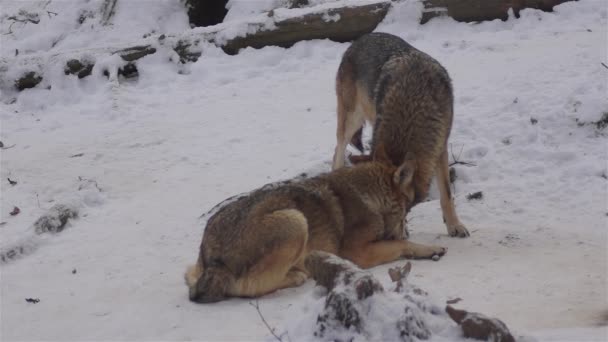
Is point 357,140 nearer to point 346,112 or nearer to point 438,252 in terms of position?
point 346,112

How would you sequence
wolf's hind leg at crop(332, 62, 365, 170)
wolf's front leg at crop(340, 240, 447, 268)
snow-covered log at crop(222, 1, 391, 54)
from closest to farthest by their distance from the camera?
wolf's front leg at crop(340, 240, 447, 268)
wolf's hind leg at crop(332, 62, 365, 170)
snow-covered log at crop(222, 1, 391, 54)

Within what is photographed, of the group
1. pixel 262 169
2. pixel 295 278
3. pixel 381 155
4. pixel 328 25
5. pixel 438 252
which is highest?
pixel 381 155

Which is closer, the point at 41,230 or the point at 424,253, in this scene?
the point at 424,253

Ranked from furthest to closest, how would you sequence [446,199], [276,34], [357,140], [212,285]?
[276,34] < [357,140] < [446,199] < [212,285]

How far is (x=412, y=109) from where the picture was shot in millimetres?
5883

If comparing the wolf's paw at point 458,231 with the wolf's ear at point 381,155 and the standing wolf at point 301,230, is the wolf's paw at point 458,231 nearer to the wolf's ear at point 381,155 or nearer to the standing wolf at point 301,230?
the standing wolf at point 301,230

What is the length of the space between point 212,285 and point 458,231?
2474 millimetres

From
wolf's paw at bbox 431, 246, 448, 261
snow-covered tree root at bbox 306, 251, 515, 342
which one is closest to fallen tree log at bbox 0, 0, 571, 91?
wolf's paw at bbox 431, 246, 448, 261

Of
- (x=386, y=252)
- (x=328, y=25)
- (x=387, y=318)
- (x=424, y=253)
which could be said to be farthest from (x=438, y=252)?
(x=328, y=25)

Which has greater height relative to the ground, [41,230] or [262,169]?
[41,230]

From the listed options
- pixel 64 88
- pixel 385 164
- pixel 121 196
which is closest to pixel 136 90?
pixel 64 88

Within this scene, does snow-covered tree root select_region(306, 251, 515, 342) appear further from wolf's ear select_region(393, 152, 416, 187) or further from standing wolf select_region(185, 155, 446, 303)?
wolf's ear select_region(393, 152, 416, 187)

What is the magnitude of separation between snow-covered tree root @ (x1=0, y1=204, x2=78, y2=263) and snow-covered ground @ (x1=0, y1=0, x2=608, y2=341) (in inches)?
2.4

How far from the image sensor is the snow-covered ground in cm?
453
